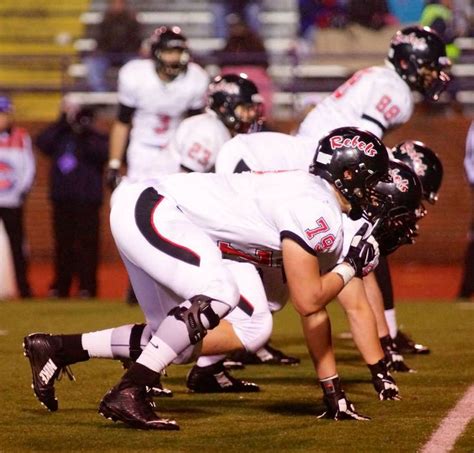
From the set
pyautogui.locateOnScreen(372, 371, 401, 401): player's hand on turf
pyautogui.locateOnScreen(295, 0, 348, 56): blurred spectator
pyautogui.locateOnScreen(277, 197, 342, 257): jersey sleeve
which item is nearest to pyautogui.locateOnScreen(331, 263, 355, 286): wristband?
pyautogui.locateOnScreen(277, 197, 342, 257): jersey sleeve

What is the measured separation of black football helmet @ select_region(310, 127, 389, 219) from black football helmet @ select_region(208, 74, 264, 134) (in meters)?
2.25

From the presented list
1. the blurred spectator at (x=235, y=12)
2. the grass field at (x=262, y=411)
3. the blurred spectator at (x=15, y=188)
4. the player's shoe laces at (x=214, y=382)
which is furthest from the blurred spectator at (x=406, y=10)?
the player's shoe laces at (x=214, y=382)

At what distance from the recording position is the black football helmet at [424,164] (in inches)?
301

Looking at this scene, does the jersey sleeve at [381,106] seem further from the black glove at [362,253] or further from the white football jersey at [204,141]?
the black glove at [362,253]

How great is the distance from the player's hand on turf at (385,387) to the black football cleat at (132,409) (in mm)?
1291

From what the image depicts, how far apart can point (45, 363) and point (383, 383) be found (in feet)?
5.19

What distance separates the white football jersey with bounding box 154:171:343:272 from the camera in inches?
209

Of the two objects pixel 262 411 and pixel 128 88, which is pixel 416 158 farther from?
pixel 128 88

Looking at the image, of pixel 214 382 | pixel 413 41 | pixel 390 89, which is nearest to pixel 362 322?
pixel 214 382

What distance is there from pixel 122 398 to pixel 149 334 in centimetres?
54

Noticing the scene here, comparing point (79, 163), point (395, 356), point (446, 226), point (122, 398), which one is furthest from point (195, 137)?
point (446, 226)

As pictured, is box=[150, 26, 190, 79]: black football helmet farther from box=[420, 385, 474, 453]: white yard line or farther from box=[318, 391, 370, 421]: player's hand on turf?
box=[318, 391, 370, 421]: player's hand on turf

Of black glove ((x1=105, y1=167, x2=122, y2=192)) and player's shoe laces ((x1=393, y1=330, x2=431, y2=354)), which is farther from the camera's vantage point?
black glove ((x1=105, y1=167, x2=122, y2=192))

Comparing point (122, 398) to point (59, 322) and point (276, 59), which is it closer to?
point (59, 322)
